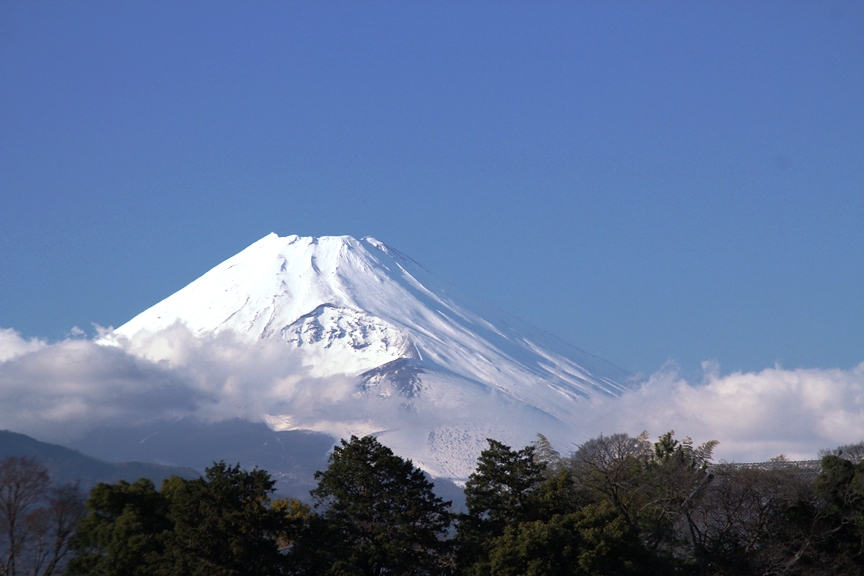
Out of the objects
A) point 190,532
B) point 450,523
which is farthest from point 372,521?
point 190,532

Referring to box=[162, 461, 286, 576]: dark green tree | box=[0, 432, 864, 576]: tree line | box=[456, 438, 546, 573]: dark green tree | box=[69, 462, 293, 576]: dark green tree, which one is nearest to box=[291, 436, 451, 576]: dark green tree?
box=[0, 432, 864, 576]: tree line

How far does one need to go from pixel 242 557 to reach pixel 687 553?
17846 mm

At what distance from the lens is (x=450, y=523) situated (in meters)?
41.5

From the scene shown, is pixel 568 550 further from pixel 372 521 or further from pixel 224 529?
pixel 224 529

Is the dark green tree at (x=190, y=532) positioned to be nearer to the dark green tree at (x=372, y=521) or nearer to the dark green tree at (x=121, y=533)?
the dark green tree at (x=121, y=533)

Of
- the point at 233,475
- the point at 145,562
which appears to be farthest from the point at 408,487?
the point at 145,562

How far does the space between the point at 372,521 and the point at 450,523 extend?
3.86 meters

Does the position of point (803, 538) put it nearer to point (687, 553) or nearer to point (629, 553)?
point (687, 553)

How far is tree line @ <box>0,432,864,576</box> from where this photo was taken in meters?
36.6

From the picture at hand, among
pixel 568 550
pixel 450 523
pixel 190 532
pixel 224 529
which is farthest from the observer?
pixel 450 523

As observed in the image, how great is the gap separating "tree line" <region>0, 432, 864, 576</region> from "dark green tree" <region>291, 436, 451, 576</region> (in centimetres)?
6

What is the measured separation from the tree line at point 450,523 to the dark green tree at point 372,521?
6 centimetres

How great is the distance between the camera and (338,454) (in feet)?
136

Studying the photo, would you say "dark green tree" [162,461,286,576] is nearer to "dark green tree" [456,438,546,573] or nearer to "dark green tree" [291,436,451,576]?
"dark green tree" [291,436,451,576]
